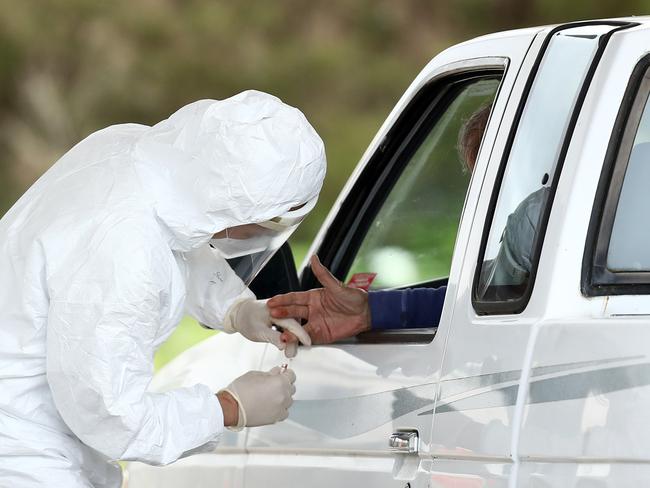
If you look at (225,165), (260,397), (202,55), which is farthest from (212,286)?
(202,55)

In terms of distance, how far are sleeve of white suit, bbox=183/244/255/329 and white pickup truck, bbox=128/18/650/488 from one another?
0.23 m

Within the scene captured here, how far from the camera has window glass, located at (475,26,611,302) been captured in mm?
2973

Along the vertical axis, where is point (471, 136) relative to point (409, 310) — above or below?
above

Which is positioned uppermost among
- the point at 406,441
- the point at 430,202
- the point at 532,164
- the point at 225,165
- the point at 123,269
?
the point at 532,164

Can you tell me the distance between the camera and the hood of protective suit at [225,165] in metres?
2.99

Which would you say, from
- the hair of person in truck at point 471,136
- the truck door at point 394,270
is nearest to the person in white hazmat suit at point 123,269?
the truck door at point 394,270

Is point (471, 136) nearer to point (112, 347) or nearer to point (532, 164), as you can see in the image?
point (532, 164)

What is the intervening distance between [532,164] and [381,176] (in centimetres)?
109

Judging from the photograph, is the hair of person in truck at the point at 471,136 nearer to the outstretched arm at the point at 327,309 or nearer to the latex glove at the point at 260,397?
the outstretched arm at the point at 327,309

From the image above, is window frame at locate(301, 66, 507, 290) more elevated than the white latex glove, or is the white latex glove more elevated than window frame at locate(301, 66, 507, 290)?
window frame at locate(301, 66, 507, 290)

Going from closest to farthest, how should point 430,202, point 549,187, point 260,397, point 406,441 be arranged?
point 549,187 → point 406,441 → point 260,397 → point 430,202

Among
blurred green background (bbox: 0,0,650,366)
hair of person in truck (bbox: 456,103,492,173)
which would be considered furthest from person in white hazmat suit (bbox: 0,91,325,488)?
blurred green background (bbox: 0,0,650,366)

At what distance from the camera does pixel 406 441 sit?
3.08 meters

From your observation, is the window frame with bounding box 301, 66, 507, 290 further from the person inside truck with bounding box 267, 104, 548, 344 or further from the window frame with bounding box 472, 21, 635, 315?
the window frame with bounding box 472, 21, 635, 315
